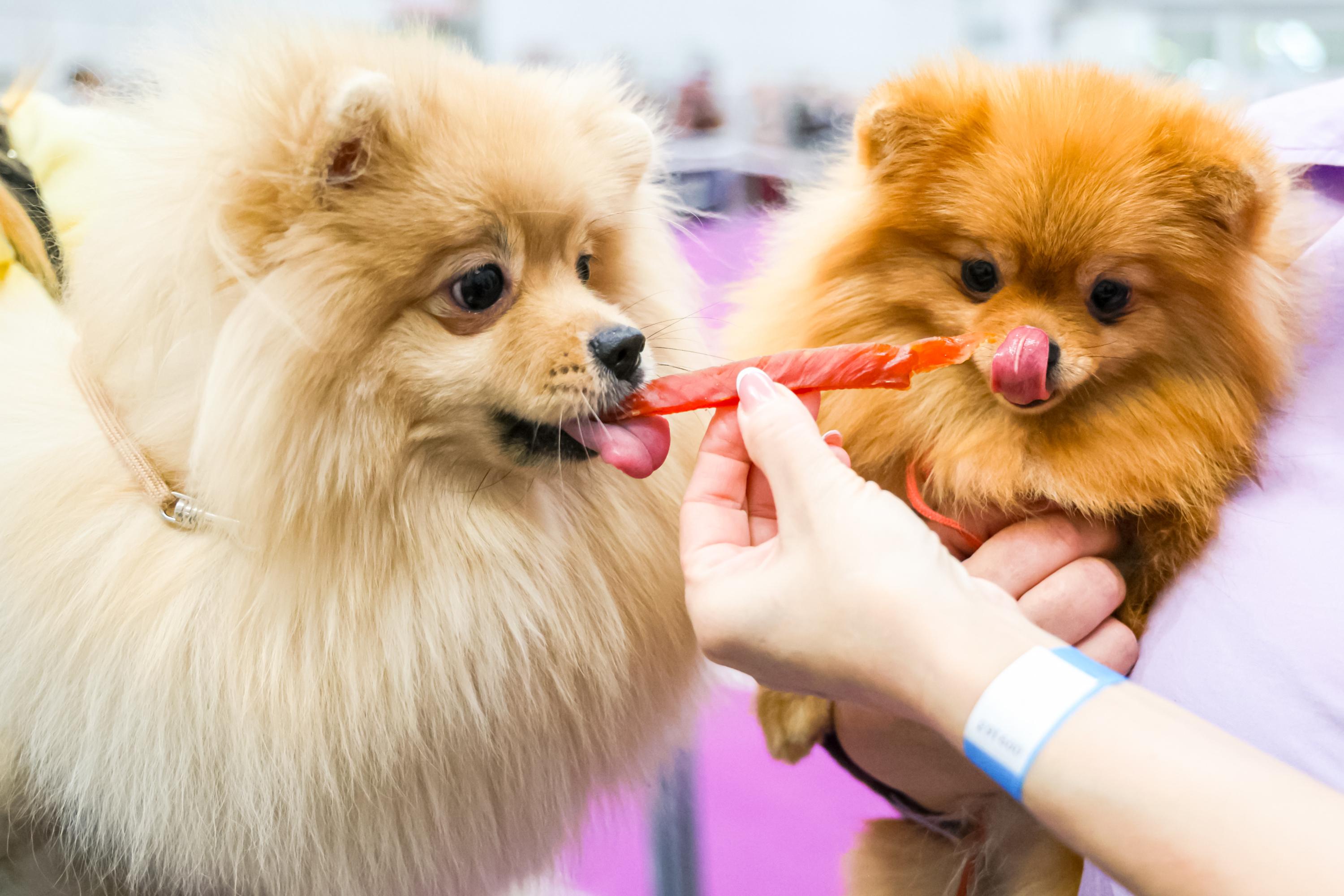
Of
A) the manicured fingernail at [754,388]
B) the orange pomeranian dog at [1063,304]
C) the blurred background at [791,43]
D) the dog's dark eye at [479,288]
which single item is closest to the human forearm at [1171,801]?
the manicured fingernail at [754,388]

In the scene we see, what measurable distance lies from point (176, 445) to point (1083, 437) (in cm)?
89

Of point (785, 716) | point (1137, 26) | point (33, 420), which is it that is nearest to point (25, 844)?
point (33, 420)

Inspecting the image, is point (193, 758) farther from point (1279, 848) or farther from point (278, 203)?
point (1279, 848)

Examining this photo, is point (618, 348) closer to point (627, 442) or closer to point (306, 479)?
point (627, 442)

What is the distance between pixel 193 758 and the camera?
80 cm

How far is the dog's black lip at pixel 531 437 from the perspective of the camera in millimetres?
835

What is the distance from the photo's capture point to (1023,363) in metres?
0.87

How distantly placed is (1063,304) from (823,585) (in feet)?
1.54

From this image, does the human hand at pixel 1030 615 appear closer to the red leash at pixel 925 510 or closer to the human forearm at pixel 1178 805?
the red leash at pixel 925 510

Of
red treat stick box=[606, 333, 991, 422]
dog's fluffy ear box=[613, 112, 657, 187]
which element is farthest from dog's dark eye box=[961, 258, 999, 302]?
dog's fluffy ear box=[613, 112, 657, 187]

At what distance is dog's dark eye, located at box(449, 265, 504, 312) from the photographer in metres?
0.81

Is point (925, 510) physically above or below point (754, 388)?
below

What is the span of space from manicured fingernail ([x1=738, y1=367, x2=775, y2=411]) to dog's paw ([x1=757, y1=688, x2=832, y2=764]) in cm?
41

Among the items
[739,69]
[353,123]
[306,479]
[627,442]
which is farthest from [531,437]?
[739,69]
